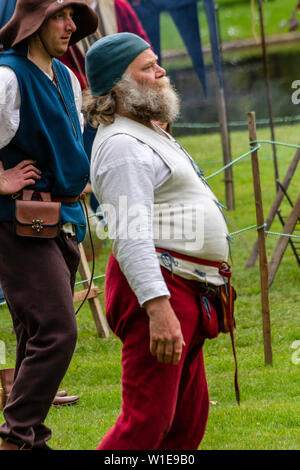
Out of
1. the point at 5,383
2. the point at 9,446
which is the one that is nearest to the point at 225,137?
Result: the point at 5,383

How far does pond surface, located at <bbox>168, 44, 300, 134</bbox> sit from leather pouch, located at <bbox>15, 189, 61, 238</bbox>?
1012cm

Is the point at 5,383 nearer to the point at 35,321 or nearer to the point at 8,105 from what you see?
the point at 35,321

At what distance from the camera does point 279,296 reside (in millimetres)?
7301

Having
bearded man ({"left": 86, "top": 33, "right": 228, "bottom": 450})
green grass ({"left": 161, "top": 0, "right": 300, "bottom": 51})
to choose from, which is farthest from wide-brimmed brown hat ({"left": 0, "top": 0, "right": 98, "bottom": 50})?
green grass ({"left": 161, "top": 0, "right": 300, "bottom": 51})

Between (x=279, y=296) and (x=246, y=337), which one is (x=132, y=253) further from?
(x=279, y=296)

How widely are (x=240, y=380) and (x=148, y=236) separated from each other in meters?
2.51

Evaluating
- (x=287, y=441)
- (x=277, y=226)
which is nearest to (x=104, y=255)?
(x=277, y=226)

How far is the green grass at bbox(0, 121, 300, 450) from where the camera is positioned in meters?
4.26

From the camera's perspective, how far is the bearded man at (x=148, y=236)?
292 cm

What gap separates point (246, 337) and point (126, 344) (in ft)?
10.4

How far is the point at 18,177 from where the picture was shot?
133 inches

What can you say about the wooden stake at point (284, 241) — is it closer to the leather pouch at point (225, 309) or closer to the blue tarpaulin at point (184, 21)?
the leather pouch at point (225, 309)

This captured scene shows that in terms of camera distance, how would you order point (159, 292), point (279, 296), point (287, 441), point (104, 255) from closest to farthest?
point (159, 292)
point (287, 441)
point (279, 296)
point (104, 255)

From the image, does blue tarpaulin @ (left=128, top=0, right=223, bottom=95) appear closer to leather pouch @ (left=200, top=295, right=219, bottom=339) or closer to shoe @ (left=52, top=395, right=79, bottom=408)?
shoe @ (left=52, top=395, right=79, bottom=408)
